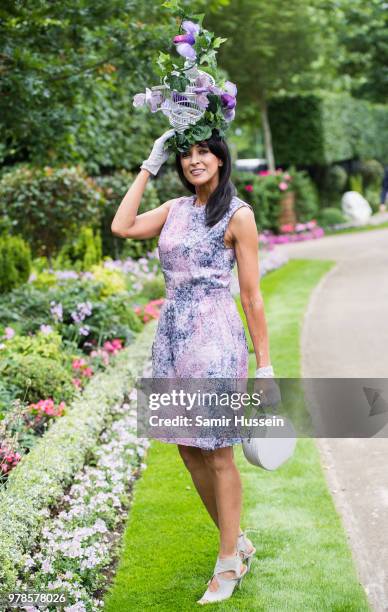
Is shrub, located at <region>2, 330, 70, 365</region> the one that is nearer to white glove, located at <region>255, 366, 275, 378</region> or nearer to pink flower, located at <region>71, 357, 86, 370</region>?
A: pink flower, located at <region>71, 357, 86, 370</region>

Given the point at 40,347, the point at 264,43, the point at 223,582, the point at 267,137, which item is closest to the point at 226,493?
the point at 223,582

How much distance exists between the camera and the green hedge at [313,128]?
75.0 feet

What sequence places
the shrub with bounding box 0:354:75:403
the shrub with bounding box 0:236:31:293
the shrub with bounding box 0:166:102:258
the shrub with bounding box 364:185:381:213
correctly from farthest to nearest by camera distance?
1. the shrub with bounding box 364:185:381:213
2. the shrub with bounding box 0:166:102:258
3. the shrub with bounding box 0:236:31:293
4. the shrub with bounding box 0:354:75:403

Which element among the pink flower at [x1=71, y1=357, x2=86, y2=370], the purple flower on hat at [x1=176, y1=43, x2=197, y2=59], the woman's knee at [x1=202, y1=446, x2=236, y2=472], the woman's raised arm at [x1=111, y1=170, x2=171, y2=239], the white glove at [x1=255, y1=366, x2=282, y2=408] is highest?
the purple flower on hat at [x1=176, y1=43, x2=197, y2=59]

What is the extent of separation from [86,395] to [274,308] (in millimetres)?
5206

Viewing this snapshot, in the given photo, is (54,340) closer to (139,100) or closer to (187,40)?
(139,100)

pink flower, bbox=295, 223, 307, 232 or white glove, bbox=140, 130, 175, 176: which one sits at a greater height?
white glove, bbox=140, 130, 175, 176

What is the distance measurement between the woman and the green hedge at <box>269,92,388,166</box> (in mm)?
19619

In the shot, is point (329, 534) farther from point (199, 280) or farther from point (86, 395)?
point (86, 395)

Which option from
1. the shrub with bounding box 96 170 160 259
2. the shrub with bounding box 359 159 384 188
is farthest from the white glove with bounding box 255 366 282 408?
the shrub with bounding box 359 159 384 188

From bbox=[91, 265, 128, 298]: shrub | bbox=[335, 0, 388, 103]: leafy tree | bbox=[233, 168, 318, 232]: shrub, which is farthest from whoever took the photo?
bbox=[335, 0, 388, 103]: leafy tree

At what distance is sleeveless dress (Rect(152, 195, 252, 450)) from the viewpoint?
3.67m

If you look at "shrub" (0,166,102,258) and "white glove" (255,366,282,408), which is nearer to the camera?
"white glove" (255,366,282,408)

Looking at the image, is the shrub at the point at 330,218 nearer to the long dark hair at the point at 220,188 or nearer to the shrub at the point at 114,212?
the shrub at the point at 114,212
